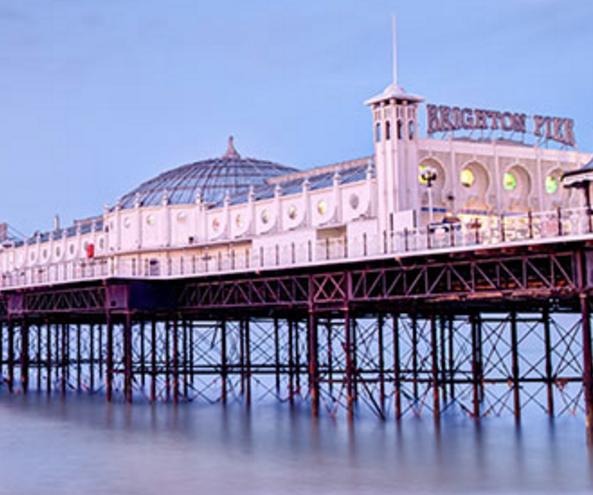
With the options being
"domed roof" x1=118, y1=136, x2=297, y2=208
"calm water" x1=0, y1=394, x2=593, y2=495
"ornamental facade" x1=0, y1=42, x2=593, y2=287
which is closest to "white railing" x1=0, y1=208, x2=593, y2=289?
"ornamental facade" x1=0, y1=42, x2=593, y2=287

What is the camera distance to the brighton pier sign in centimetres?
5534

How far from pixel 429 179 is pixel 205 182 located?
2983cm

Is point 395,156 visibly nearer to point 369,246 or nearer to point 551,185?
point 369,246

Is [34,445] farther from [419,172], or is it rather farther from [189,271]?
[419,172]

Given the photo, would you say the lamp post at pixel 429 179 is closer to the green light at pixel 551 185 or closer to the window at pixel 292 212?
the green light at pixel 551 185

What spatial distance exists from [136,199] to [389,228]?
26.8 m

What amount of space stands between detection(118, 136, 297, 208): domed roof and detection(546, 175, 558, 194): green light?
21.8 metres

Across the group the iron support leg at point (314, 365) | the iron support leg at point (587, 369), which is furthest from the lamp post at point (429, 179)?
the iron support leg at point (587, 369)

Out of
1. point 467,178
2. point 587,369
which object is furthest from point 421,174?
point 587,369

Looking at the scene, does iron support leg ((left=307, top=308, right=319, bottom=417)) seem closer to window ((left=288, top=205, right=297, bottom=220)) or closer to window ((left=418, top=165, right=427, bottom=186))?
window ((left=418, top=165, right=427, bottom=186))

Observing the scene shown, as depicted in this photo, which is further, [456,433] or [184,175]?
[184,175]

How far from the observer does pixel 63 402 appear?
69.1 m

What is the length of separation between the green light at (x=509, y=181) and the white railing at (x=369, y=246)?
1993 mm

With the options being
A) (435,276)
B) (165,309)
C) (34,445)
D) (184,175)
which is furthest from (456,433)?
(184,175)
